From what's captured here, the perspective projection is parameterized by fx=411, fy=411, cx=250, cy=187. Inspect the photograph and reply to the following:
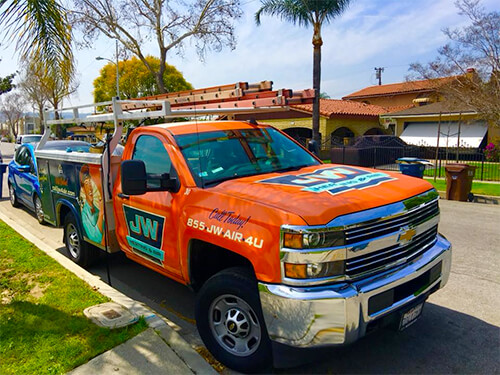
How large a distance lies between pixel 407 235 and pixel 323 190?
71cm

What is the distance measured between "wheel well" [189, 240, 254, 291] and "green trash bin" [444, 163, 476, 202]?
32.0 ft

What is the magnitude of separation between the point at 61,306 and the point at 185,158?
1993 millimetres

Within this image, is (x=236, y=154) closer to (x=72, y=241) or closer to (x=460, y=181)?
(x=72, y=241)

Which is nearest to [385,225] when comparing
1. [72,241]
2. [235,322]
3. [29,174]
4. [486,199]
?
[235,322]

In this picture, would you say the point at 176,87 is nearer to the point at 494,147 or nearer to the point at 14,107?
the point at 494,147

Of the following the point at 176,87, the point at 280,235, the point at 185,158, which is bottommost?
the point at 280,235

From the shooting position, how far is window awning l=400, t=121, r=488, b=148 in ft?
82.3

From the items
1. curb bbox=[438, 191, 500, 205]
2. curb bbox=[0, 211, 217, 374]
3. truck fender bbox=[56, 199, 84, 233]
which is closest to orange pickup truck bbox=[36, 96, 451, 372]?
curb bbox=[0, 211, 217, 374]

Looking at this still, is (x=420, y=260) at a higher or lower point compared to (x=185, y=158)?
lower

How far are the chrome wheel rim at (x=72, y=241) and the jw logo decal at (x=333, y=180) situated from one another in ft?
A: 11.7

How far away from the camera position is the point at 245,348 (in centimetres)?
314

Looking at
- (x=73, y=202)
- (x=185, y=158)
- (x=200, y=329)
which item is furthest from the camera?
(x=73, y=202)

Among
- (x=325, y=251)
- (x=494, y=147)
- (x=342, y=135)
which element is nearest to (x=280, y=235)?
(x=325, y=251)

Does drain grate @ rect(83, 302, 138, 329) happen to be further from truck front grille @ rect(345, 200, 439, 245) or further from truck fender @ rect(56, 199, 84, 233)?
truck front grille @ rect(345, 200, 439, 245)
